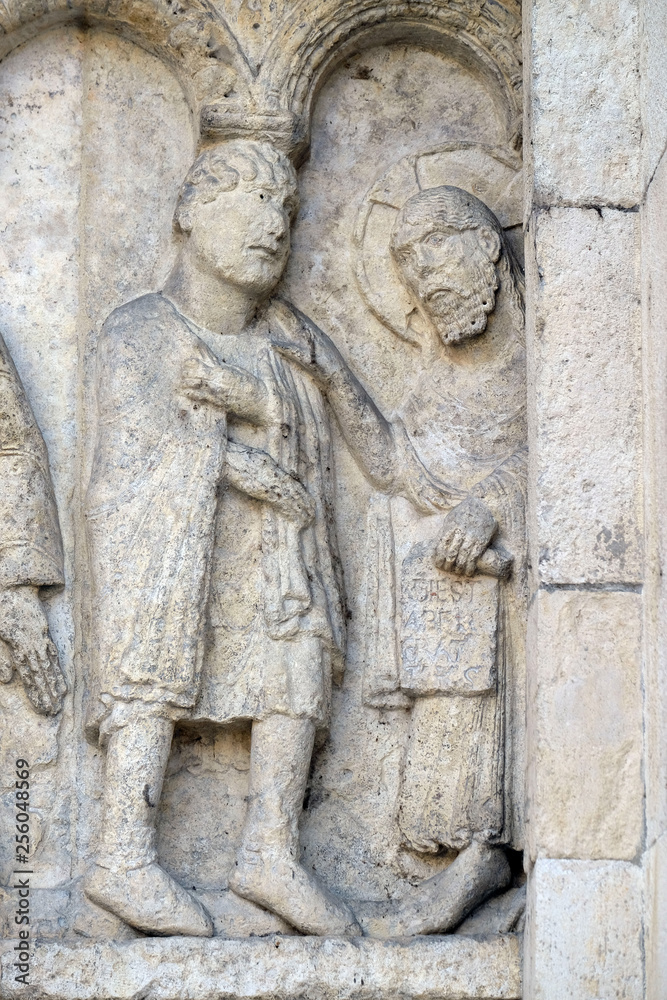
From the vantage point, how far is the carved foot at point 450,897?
5.34 metres

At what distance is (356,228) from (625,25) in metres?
1.18

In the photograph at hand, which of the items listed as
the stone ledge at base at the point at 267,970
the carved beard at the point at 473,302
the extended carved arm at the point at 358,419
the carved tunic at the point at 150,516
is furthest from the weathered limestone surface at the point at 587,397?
the stone ledge at base at the point at 267,970

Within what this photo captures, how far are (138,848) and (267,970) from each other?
547 millimetres

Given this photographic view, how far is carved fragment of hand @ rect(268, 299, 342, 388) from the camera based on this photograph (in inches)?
225

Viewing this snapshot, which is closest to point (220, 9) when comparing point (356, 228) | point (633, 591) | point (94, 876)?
point (356, 228)

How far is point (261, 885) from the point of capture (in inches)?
210

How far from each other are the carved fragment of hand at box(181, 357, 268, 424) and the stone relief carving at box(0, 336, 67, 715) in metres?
0.55

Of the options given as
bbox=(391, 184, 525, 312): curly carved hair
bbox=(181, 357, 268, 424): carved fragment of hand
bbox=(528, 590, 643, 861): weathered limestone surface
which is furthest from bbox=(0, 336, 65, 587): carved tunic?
bbox=(528, 590, 643, 861): weathered limestone surface

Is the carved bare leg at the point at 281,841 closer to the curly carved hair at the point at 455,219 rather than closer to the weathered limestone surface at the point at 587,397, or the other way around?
the weathered limestone surface at the point at 587,397

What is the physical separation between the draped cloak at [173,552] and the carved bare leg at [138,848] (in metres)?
0.10

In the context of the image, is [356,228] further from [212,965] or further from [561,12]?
[212,965]

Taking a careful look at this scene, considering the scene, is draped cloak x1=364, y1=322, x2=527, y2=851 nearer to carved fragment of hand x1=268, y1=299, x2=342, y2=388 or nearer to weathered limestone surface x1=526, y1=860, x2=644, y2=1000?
carved fragment of hand x1=268, y1=299, x2=342, y2=388

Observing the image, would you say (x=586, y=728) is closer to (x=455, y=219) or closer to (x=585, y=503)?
(x=585, y=503)

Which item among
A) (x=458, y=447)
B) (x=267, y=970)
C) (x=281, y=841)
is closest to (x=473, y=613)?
(x=458, y=447)
